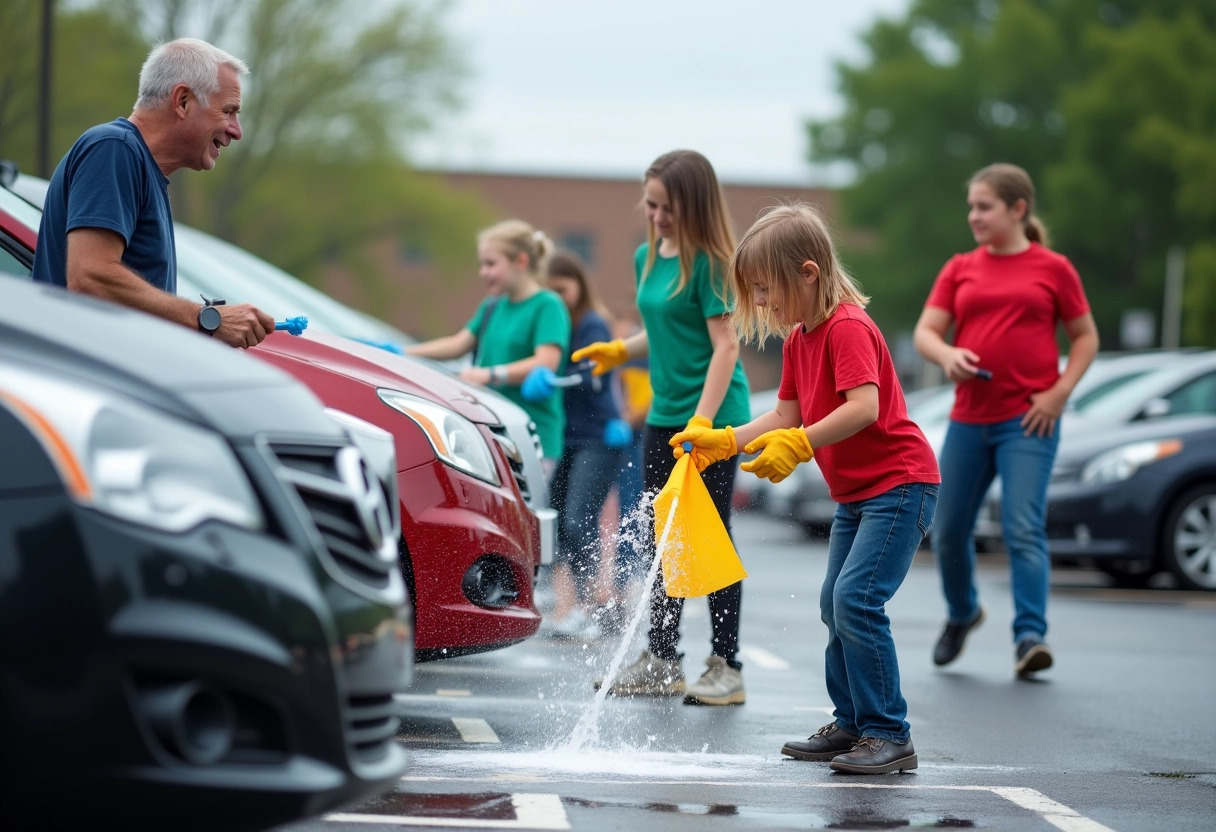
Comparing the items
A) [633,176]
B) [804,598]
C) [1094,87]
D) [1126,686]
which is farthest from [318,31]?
[1126,686]

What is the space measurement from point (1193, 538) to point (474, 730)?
7185 mm

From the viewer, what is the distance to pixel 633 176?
214 feet

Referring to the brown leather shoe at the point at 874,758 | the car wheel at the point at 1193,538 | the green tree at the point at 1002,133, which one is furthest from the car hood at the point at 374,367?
the green tree at the point at 1002,133

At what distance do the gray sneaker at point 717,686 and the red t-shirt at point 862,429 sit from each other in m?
1.30

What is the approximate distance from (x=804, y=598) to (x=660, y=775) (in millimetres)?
6120

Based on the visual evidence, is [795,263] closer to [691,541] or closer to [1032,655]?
[691,541]

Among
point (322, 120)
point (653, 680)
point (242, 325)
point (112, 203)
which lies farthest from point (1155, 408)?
point (322, 120)

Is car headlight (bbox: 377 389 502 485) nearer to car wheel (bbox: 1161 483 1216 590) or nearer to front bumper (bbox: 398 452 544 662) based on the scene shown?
front bumper (bbox: 398 452 544 662)

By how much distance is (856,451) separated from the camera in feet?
16.0

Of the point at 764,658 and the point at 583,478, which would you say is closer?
the point at 764,658

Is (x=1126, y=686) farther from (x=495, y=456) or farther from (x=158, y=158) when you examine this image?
(x=158, y=158)

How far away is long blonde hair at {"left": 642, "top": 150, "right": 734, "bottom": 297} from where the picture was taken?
6.00 metres

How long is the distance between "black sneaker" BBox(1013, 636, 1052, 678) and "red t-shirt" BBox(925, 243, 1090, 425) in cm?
96

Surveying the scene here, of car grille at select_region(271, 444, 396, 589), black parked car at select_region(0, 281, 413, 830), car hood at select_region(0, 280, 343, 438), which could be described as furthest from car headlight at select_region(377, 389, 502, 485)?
black parked car at select_region(0, 281, 413, 830)
